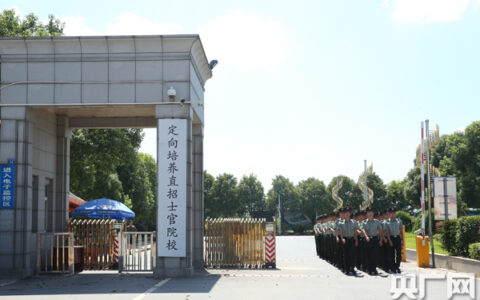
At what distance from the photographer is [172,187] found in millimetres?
15586

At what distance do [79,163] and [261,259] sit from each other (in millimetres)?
16373

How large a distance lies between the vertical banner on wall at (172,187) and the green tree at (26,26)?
624 inches

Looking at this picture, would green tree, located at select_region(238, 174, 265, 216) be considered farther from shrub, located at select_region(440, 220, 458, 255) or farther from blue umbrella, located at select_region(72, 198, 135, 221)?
shrub, located at select_region(440, 220, 458, 255)

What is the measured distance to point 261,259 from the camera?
19281 mm

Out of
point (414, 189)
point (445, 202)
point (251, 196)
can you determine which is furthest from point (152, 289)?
point (251, 196)

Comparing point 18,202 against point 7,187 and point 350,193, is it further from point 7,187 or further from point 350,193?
point 350,193

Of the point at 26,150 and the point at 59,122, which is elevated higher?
the point at 59,122

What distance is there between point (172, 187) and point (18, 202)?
444 centimetres

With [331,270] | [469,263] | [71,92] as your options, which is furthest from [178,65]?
[469,263]

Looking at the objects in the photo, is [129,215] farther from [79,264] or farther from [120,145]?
[120,145]

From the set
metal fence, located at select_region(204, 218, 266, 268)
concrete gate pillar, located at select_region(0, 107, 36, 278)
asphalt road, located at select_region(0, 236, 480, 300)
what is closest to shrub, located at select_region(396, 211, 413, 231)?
metal fence, located at select_region(204, 218, 266, 268)

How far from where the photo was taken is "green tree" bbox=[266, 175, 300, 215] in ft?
338

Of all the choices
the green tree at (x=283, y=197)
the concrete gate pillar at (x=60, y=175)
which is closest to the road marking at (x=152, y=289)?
the concrete gate pillar at (x=60, y=175)

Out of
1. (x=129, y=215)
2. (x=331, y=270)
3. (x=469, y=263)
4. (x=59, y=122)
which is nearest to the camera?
(x=469, y=263)
